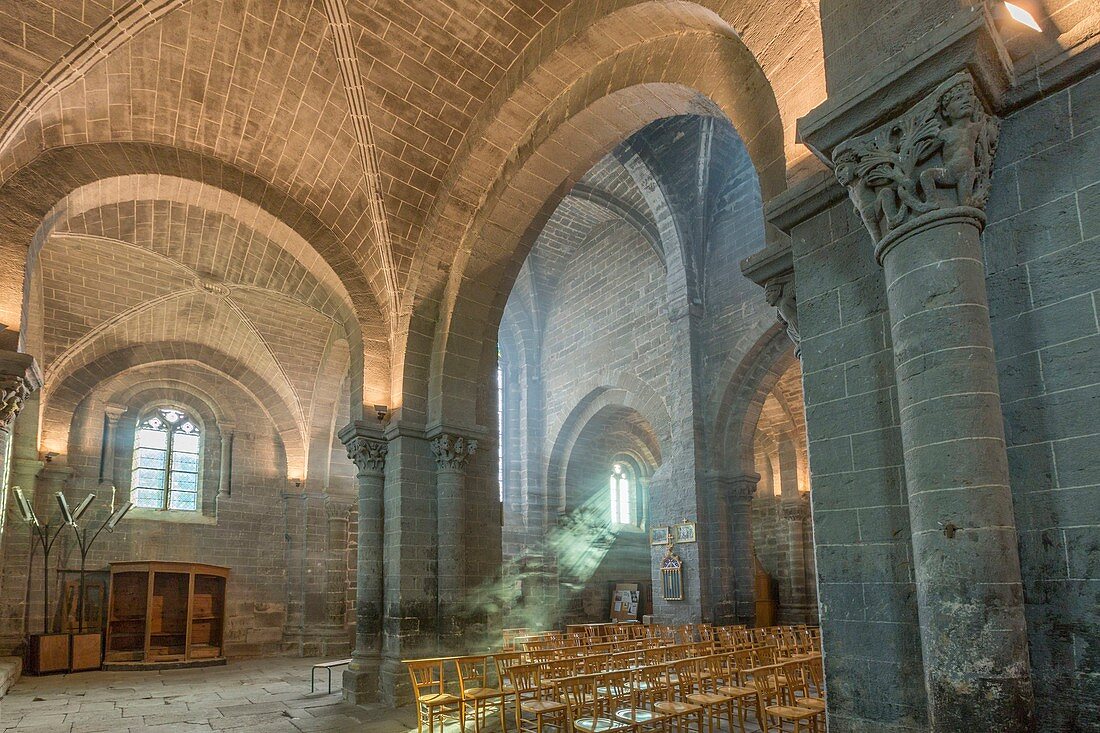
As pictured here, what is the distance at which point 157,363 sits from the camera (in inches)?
635

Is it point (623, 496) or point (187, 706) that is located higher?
point (623, 496)

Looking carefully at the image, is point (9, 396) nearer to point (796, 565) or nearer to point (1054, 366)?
point (1054, 366)

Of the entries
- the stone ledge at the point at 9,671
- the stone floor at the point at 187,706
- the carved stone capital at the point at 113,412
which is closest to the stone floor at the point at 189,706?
the stone floor at the point at 187,706

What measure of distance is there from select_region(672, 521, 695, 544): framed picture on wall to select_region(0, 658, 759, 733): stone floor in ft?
19.6

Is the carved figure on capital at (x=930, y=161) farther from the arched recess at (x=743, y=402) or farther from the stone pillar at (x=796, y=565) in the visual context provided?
the stone pillar at (x=796, y=565)

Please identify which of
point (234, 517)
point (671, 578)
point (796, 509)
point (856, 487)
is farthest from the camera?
point (796, 509)

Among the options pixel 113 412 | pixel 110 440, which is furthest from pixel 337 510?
pixel 113 412

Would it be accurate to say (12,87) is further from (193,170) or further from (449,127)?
(449,127)

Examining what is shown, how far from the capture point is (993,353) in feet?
11.3

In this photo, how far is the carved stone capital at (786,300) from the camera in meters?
5.10

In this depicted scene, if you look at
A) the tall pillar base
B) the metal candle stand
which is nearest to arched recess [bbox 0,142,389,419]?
the tall pillar base

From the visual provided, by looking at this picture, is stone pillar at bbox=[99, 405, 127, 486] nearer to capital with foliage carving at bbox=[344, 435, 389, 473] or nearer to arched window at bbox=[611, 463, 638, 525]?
capital with foliage carving at bbox=[344, 435, 389, 473]

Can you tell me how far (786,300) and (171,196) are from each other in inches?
326

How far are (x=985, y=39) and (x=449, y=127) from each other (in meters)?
7.04
